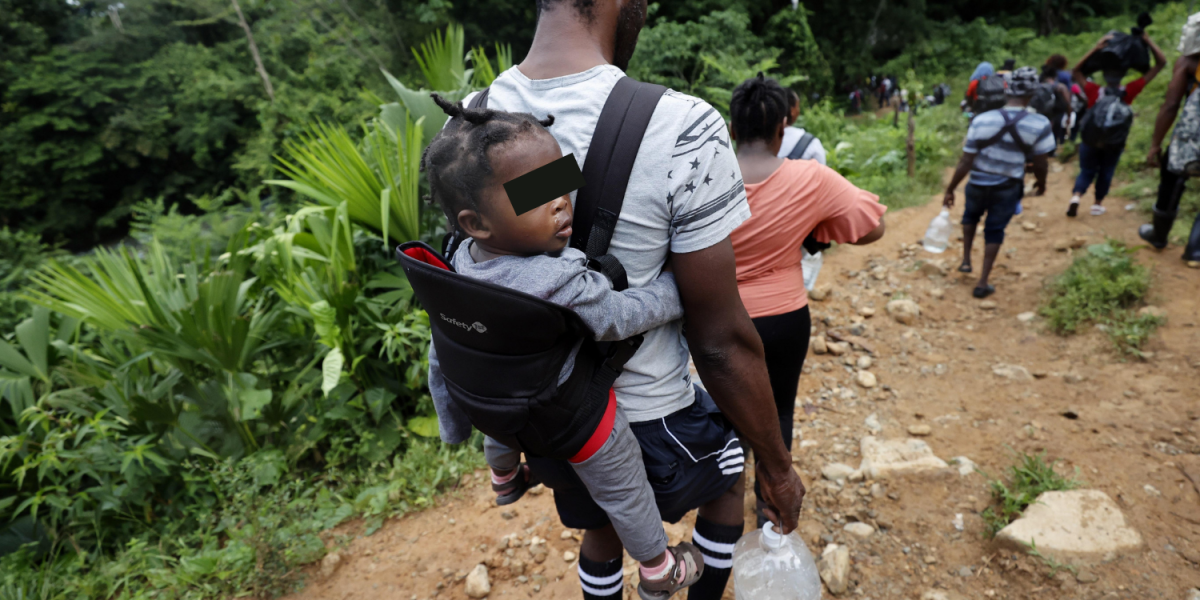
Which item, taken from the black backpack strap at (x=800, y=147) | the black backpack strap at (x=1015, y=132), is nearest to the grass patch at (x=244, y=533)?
the black backpack strap at (x=800, y=147)

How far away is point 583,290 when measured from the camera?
3.29ft

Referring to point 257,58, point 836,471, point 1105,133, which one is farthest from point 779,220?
point 257,58

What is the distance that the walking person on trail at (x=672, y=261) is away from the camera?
106 cm

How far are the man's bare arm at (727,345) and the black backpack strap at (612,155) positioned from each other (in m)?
0.16

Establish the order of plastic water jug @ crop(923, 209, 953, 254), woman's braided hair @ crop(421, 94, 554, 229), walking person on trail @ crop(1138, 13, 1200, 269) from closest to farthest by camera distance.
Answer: woman's braided hair @ crop(421, 94, 554, 229) < walking person on trail @ crop(1138, 13, 1200, 269) < plastic water jug @ crop(923, 209, 953, 254)

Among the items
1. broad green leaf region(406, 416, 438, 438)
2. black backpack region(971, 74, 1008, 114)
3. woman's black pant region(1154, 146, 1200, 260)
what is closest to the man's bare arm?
broad green leaf region(406, 416, 438, 438)

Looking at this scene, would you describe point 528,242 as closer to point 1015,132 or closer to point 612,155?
point 612,155

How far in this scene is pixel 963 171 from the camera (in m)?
4.41

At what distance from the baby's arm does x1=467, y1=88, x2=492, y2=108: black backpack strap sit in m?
0.48

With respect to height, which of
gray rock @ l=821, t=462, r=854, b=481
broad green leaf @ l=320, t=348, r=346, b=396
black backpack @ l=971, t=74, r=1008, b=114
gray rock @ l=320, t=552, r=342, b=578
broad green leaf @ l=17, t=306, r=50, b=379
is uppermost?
black backpack @ l=971, t=74, r=1008, b=114

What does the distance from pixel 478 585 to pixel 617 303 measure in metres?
1.80

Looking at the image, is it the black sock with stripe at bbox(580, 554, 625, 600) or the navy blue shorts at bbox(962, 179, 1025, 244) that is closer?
the black sock with stripe at bbox(580, 554, 625, 600)

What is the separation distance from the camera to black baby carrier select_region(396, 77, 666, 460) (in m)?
0.99

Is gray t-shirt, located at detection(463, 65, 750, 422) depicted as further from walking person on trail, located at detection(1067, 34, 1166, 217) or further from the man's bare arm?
walking person on trail, located at detection(1067, 34, 1166, 217)
